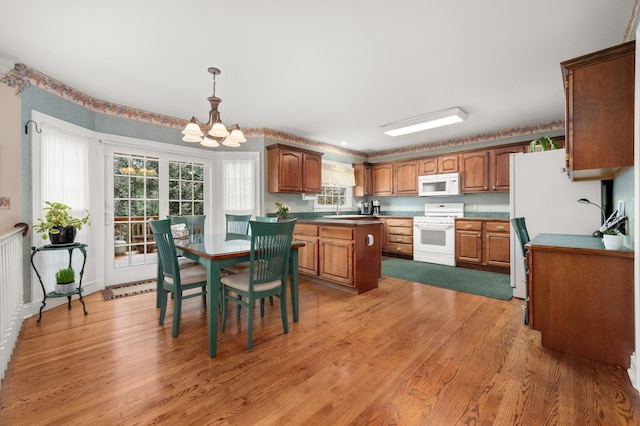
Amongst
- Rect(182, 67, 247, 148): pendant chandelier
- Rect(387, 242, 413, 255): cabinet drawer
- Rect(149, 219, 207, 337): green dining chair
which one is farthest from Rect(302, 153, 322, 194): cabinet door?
Rect(149, 219, 207, 337): green dining chair

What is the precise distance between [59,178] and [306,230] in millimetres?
2986

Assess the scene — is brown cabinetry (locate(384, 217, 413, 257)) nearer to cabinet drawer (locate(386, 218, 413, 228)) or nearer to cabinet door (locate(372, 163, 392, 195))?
cabinet drawer (locate(386, 218, 413, 228))

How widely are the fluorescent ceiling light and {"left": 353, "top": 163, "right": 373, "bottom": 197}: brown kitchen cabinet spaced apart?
187 cm

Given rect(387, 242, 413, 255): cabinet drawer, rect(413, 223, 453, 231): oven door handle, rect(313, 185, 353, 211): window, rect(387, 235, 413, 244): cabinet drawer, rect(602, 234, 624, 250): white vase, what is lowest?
rect(387, 242, 413, 255): cabinet drawer

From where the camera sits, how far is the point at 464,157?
5.05 metres

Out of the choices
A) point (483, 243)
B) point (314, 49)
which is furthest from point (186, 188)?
point (483, 243)

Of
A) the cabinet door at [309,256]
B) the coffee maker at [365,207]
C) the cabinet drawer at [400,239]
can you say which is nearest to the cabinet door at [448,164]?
the cabinet drawer at [400,239]

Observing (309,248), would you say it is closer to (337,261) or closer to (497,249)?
(337,261)

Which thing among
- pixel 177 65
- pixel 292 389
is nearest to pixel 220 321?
pixel 292 389

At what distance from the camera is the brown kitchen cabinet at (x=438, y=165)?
516 centimetres

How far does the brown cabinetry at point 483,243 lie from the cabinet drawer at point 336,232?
8.38ft

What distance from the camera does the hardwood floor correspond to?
4.68 feet

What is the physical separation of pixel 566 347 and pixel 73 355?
11.8 ft

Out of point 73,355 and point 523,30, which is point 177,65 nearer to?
point 73,355
